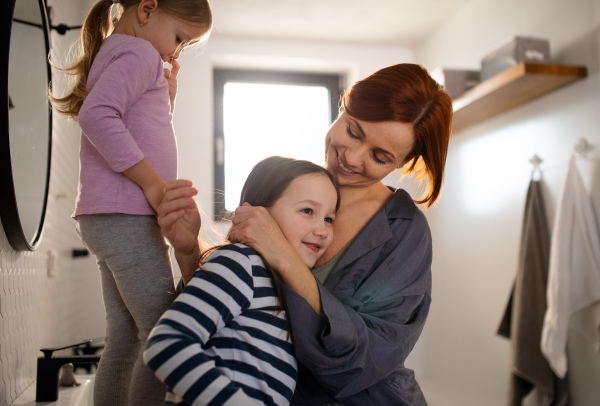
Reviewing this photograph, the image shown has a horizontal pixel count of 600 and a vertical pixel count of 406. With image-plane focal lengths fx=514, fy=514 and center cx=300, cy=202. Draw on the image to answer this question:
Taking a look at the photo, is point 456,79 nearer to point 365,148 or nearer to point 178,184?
point 365,148

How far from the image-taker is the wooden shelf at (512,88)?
1.98 meters

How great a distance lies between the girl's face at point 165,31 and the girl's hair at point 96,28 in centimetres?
1

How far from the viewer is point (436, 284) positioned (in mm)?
3092

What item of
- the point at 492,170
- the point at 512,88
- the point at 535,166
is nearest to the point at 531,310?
the point at 535,166

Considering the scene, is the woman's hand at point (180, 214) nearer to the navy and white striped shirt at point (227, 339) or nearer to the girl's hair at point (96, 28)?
the navy and white striped shirt at point (227, 339)

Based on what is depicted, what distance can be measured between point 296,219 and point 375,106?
0.32 meters

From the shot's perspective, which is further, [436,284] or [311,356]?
[436,284]

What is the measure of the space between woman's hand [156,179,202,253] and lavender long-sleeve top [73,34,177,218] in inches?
3.5

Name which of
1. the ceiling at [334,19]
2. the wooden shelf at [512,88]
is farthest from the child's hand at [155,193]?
the ceiling at [334,19]

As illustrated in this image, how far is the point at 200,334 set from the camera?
712 millimetres

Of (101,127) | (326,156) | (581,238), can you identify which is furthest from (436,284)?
(101,127)

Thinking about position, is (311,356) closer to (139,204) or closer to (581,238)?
(139,204)

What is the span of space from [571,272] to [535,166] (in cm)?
54

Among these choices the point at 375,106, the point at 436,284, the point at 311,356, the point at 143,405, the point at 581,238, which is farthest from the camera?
the point at 436,284
